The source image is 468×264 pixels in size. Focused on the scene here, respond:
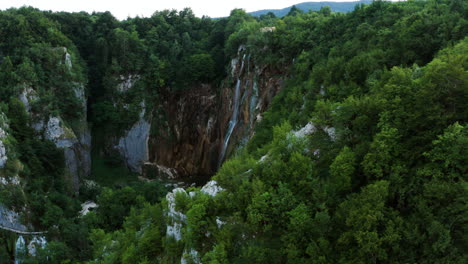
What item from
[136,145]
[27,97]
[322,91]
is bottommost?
[136,145]

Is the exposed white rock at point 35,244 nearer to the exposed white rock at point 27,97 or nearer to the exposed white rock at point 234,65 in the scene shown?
the exposed white rock at point 27,97

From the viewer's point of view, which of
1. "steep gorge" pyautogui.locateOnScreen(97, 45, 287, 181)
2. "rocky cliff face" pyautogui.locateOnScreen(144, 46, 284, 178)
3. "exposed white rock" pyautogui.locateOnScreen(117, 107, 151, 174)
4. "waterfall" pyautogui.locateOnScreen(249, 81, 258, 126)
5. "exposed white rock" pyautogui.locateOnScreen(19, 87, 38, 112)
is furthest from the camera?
"exposed white rock" pyautogui.locateOnScreen(117, 107, 151, 174)

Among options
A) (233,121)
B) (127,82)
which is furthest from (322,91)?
(127,82)

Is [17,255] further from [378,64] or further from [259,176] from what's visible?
[378,64]

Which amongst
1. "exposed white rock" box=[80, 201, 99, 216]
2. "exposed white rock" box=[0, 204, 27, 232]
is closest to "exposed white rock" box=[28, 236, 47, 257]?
Result: "exposed white rock" box=[0, 204, 27, 232]

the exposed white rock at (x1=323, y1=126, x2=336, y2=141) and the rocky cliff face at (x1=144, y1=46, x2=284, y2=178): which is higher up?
the exposed white rock at (x1=323, y1=126, x2=336, y2=141)

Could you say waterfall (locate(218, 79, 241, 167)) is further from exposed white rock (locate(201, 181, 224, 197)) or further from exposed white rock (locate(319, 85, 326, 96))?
exposed white rock (locate(201, 181, 224, 197))

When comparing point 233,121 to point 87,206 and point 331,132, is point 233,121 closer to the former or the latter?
point 87,206

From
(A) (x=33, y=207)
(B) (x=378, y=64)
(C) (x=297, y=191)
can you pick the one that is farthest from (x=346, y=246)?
(A) (x=33, y=207)
